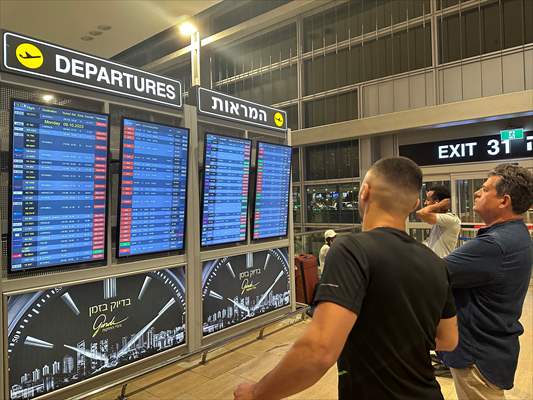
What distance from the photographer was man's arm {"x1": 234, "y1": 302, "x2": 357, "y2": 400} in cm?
106

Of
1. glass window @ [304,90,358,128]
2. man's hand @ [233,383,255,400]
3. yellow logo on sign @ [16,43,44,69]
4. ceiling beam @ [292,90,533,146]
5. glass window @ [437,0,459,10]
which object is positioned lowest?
man's hand @ [233,383,255,400]

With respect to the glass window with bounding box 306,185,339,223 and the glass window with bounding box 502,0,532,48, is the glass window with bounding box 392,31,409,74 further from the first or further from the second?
the glass window with bounding box 306,185,339,223

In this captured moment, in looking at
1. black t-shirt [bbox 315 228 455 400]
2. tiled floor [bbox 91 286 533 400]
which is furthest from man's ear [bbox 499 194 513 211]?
tiled floor [bbox 91 286 533 400]

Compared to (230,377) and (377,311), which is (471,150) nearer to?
(230,377)

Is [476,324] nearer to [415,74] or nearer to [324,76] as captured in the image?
[415,74]

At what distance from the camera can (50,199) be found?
254 centimetres

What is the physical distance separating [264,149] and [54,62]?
6.88ft

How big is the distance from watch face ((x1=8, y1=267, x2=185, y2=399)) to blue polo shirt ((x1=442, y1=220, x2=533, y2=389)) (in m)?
2.17

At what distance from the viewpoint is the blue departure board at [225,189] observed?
3650 millimetres

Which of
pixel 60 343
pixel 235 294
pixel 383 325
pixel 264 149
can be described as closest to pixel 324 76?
pixel 264 149

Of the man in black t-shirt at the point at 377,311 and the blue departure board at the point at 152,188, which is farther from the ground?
the blue departure board at the point at 152,188

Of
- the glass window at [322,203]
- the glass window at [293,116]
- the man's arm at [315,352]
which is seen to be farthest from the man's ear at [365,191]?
the glass window at [293,116]

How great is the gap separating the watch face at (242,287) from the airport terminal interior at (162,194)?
2 centimetres

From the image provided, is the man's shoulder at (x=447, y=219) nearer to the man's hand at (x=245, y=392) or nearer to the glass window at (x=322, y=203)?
the man's hand at (x=245, y=392)
